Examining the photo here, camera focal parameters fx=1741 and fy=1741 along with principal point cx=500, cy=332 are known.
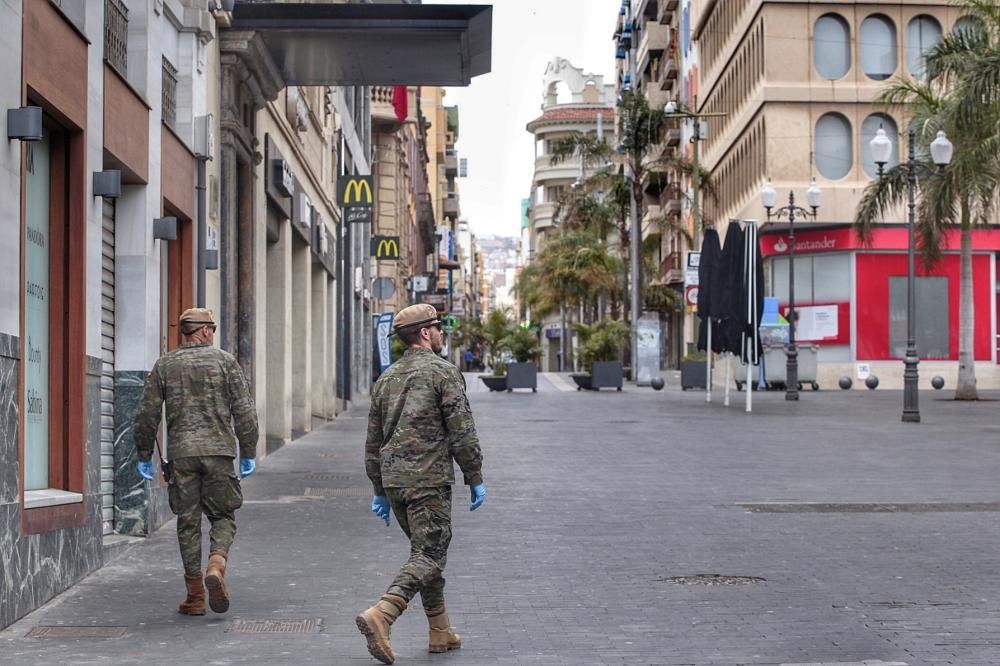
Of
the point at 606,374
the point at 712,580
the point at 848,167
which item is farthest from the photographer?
the point at 848,167

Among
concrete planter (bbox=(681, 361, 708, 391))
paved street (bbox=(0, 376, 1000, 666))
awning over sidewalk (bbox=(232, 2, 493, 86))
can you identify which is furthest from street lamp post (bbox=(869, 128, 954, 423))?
concrete planter (bbox=(681, 361, 708, 391))

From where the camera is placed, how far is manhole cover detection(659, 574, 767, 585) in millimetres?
10508

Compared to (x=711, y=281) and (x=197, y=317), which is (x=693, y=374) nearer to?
(x=711, y=281)

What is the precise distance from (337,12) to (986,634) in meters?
11.5

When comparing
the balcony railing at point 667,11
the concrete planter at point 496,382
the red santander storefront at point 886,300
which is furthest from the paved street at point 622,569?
the balcony railing at point 667,11

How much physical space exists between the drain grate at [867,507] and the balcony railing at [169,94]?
6.21 meters

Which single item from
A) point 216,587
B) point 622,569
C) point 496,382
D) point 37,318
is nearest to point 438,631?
point 216,587

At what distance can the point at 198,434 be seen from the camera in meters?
9.59

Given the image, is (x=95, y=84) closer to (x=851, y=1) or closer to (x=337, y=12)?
(x=337, y=12)

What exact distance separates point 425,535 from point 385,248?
39.7 m

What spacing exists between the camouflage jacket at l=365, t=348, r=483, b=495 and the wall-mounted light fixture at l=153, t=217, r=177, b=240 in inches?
246

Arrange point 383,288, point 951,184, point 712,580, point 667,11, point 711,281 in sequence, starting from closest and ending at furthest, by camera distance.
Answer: point 712,580, point 951,184, point 711,281, point 383,288, point 667,11

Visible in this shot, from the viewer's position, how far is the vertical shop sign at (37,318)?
10.3 metres

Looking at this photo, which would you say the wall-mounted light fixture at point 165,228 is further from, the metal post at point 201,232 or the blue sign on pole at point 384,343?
the blue sign on pole at point 384,343
